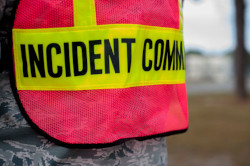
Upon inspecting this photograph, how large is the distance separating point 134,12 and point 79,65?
0.71ft

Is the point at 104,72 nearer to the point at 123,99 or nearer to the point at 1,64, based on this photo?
the point at 123,99

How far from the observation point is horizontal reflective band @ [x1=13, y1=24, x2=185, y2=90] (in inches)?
37.1

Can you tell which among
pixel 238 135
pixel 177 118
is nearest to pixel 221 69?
pixel 238 135

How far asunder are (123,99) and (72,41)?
0.22 meters

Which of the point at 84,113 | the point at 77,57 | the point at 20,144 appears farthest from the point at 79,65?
the point at 20,144

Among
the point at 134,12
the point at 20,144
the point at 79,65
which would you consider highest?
the point at 134,12

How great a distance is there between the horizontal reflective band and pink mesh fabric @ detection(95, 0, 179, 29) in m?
0.02

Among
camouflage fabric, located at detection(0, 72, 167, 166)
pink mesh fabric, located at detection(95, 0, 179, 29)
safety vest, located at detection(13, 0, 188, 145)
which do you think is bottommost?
A: camouflage fabric, located at detection(0, 72, 167, 166)

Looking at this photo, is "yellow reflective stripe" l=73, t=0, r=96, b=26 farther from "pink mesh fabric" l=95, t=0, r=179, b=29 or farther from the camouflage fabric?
the camouflage fabric

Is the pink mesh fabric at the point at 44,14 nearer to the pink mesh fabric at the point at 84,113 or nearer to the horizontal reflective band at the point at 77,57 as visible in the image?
the horizontal reflective band at the point at 77,57

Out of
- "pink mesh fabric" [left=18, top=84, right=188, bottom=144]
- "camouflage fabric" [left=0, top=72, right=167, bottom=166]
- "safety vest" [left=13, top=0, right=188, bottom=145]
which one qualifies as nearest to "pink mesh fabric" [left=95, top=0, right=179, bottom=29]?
"safety vest" [left=13, top=0, right=188, bottom=145]

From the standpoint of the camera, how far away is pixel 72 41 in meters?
0.94

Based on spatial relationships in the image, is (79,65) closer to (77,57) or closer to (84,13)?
(77,57)

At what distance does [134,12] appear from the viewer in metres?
0.97
